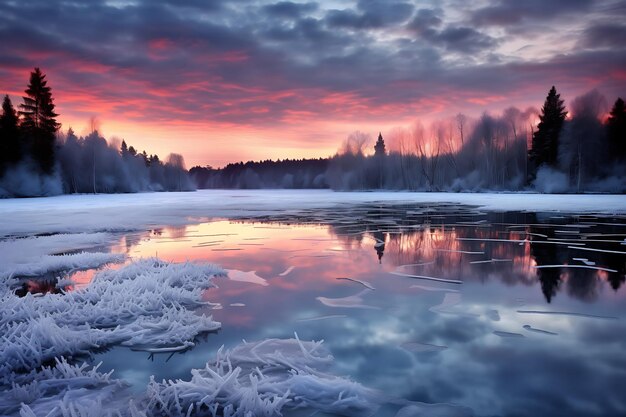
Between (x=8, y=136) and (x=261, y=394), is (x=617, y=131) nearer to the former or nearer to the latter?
(x=261, y=394)

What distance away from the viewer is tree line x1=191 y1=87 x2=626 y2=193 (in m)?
45.6

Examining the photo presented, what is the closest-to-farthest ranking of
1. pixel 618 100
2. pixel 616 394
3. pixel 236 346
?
pixel 616 394, pixel 236 346, pixel 618 100

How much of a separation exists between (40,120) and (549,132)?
65.8 m

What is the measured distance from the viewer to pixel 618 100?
48.1m

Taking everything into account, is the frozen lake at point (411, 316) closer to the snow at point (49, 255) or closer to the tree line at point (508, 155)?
the snow at point (49, 255)

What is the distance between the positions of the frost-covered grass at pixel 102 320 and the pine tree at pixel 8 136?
51.3 metres

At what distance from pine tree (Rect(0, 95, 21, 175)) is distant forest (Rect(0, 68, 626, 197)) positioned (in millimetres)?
95

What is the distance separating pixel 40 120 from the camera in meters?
49.3

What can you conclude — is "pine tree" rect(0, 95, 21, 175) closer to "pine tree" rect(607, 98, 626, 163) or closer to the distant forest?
the distant forest

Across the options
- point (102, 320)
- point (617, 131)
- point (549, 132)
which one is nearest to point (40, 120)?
point (102, 320)

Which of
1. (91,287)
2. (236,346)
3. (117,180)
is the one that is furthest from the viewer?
(117,180)

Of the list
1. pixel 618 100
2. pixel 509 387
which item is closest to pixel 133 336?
pixel 509 387

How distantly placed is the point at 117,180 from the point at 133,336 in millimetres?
71821

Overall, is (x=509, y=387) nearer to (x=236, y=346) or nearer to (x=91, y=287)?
(x=236, y=346)
